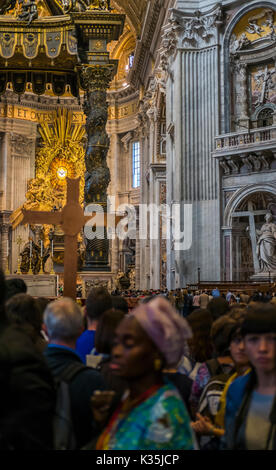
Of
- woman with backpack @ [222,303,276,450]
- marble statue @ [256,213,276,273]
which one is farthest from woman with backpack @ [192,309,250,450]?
marble statue @ [256,213,276,273]

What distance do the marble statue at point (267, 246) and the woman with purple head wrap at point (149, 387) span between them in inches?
570

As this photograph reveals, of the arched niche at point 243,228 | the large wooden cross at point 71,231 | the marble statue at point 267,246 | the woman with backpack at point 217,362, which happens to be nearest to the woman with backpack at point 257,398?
the woman with backpack at point 217,362

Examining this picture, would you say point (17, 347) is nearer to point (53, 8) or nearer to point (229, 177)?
point (229, 177)

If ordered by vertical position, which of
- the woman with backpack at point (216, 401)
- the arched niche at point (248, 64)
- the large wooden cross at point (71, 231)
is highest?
the arched niche at point (248, 64)

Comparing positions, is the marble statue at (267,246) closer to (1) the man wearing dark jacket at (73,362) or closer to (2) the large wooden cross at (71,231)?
(2) the large wooden cross at (71,231)

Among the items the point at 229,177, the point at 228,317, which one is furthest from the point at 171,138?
the point at 228,317

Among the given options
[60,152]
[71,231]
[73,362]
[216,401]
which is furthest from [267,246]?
[60,152]

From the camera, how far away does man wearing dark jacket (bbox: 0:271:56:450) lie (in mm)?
2014

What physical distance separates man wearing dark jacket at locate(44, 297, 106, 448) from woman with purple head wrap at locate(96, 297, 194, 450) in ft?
1.18

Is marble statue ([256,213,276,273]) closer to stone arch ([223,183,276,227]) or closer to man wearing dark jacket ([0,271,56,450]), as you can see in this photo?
stone arch ([223,183,276,227])

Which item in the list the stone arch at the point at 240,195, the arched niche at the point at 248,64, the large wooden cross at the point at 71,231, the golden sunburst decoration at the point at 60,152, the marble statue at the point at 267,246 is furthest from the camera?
the golden sunburst decoration at the point at 60,152

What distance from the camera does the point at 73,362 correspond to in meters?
2.70

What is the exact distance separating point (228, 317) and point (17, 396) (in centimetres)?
169

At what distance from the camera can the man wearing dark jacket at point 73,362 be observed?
247cm
